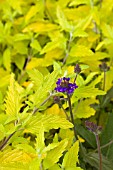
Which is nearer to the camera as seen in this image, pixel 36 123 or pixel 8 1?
pixel 36 123

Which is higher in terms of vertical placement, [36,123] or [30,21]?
[30,21]

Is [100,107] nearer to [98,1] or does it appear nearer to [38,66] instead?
[38,66]

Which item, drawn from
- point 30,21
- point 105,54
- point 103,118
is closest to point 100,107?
point 103,118

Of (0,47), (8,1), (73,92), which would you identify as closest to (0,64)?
(0,47)

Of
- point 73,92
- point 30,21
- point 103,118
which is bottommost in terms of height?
point 103,118

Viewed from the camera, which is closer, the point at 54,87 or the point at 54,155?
the point at 54,155

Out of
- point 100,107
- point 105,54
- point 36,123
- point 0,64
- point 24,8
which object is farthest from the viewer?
point 24,8

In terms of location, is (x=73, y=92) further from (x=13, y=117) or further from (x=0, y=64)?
(x=0, y=64)

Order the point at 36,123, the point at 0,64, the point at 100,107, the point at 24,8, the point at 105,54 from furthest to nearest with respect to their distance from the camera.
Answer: the point at 24,8
the point at 0,64
the point at 105,54
the point at 100,107
the point at 36,123
